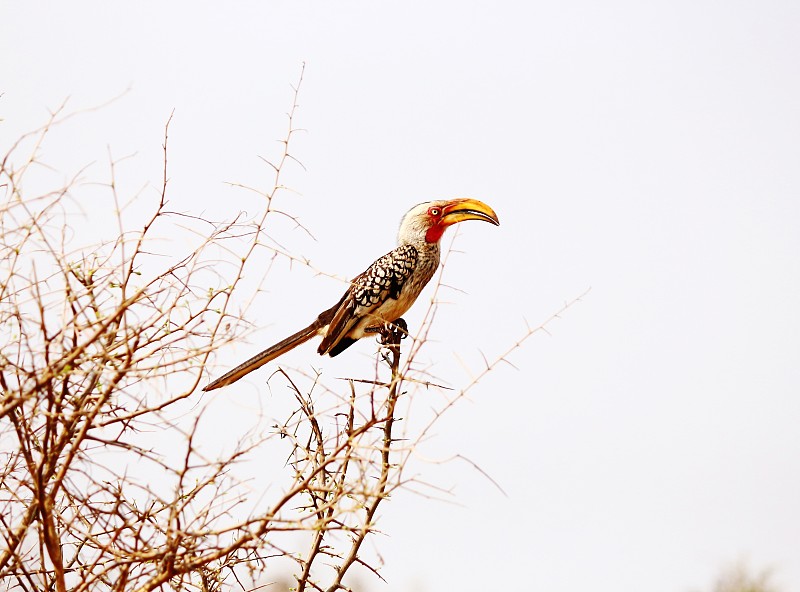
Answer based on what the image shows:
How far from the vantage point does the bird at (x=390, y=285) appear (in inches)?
203

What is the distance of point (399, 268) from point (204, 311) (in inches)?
93.4

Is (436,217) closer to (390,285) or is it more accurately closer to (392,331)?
(390,285)

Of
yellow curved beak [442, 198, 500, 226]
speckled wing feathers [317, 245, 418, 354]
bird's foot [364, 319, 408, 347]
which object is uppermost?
yellow curved beak [442, 198, 500, 226]

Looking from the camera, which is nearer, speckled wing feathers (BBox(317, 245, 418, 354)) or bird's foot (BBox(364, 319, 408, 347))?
bird's foot (BBox(364, 319, 408, 347))

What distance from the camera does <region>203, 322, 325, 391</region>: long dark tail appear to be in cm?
460

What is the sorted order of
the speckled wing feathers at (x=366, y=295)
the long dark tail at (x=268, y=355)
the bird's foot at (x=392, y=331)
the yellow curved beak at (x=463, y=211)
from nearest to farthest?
the long dark tail at (x=268, y=355) → the bird's foot at (x=392, y=331) → the speckled wing feathers at (x=366, y=295) → the yellow curved beak at (x=463, y=211)

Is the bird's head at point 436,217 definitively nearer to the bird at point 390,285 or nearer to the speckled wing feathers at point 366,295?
the bird at point 390,285

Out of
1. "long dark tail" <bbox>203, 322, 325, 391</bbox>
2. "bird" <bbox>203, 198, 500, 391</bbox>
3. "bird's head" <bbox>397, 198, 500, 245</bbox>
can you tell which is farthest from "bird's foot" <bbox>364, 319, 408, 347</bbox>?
"bird's head" <bbox>397, 198, 500, 245</bbox>

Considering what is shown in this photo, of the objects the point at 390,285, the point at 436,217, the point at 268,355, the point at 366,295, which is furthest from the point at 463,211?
the point at 268,355

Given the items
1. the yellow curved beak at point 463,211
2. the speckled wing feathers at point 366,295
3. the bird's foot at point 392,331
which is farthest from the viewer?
the yellow curved beak at point 463,211

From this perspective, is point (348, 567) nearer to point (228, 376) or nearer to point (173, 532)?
point (173, 532)

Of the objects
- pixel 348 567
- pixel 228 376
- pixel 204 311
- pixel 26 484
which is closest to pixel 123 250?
pixel 204 311

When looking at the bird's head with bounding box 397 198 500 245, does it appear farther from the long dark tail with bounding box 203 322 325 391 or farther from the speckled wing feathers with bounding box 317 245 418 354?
the long dark tail with bounding box 203 322 325 391

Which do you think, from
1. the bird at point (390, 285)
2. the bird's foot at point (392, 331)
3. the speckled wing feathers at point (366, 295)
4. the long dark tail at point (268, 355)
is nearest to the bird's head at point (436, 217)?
the bird at point (390, 285)
